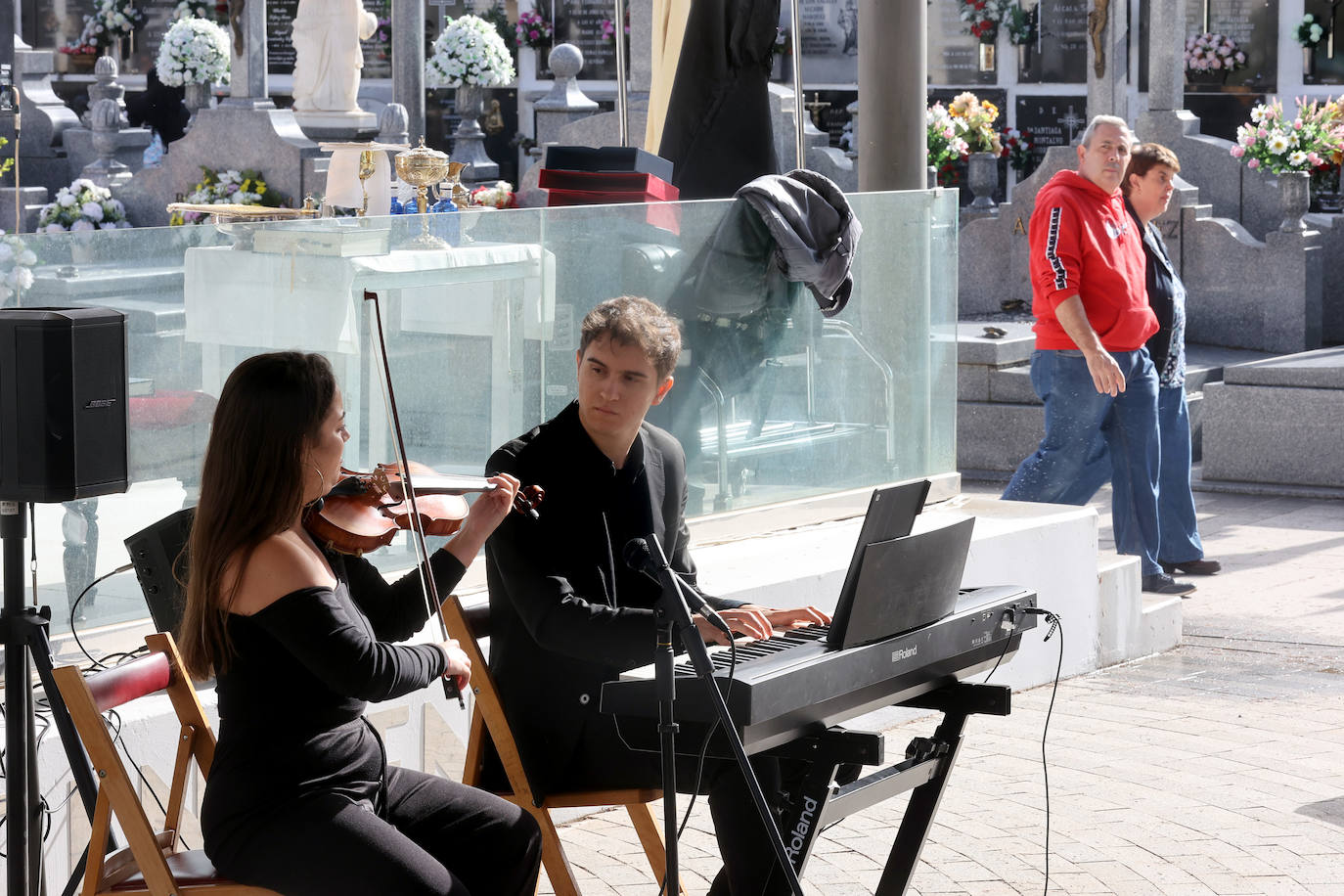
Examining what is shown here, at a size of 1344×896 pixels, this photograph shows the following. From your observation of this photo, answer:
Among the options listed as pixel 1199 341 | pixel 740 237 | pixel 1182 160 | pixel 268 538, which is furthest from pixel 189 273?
pixel 1182 160

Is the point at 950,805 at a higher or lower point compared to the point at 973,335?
lower

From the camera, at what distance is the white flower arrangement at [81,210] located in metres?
15.0

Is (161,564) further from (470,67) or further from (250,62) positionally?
(470,67)

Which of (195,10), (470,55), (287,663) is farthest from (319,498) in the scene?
(195,10)

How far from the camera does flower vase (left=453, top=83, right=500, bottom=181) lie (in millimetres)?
18938

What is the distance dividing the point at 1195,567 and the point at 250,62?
1154 centimetres

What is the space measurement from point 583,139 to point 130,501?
40.6 feet

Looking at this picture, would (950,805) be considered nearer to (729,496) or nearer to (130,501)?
(729,496)

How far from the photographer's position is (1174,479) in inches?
279

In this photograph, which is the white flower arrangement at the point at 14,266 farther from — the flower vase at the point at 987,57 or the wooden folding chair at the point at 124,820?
the flower vase at the point at 987,57

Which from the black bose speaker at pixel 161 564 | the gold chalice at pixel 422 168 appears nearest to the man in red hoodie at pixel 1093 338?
the gold chalice at pixel 422 168

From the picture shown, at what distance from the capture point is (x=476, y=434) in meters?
4.74

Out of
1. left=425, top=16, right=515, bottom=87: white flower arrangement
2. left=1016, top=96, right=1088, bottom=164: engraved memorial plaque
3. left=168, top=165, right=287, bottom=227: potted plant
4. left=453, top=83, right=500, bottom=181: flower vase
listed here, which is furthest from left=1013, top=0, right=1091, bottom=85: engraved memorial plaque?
left=168, top=165, right=287, bottom=227: potted plant

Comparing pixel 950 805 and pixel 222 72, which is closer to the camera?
pixel 950 805
